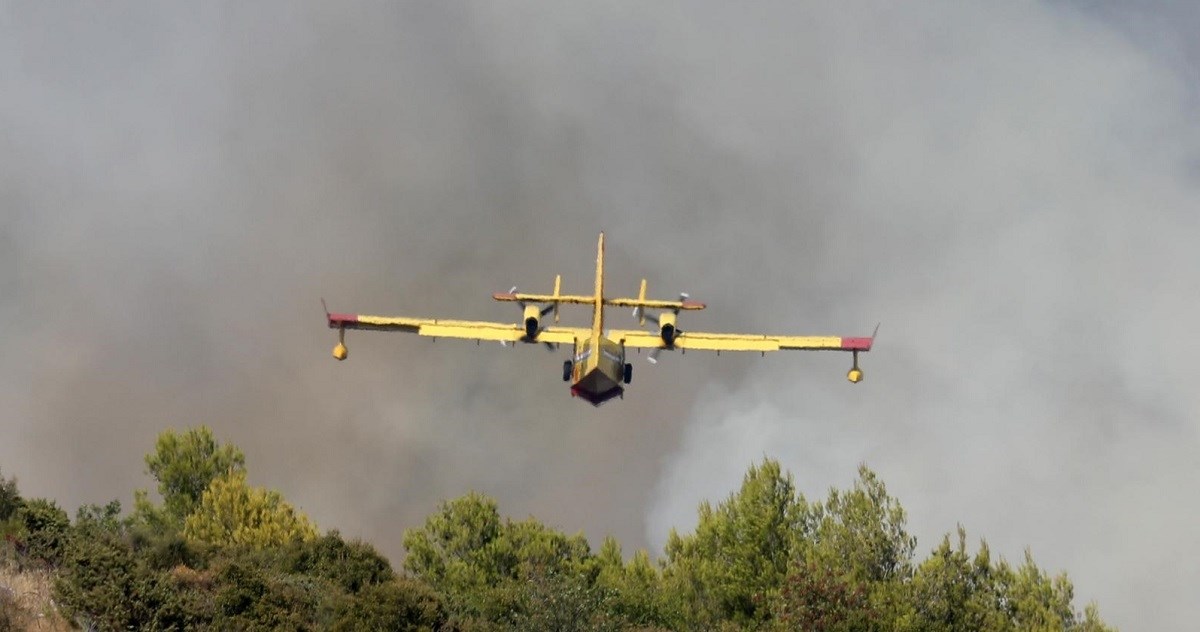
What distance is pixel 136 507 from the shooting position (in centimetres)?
10050

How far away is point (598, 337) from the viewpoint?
220 ft

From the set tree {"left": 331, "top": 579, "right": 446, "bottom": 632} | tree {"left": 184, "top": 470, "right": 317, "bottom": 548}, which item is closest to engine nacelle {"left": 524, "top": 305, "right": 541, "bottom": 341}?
tree {"left": 331, "top": 579, "right": 446, "bottom": 632}

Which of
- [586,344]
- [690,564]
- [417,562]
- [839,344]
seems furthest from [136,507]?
[839,344]

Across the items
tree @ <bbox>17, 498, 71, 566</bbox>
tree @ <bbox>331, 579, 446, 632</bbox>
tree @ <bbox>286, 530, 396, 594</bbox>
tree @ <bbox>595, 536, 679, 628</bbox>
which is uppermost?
tree @ <bbox>595, 536, 679, 628</bbox>

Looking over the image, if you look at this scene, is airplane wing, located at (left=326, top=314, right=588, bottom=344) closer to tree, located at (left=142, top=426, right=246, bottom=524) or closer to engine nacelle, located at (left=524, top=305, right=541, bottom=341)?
engine nacelle, located at (left=524, top=305, right=541, bottom=341)

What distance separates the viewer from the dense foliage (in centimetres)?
5059

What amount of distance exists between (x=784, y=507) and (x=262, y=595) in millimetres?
43315

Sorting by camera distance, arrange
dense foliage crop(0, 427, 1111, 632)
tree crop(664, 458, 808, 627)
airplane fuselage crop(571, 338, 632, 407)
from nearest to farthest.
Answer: dense foliage crop(0, 427, 1111, 632), airplane fuselage crop(571, 338, 632, 407), tree crop(664, 458, 808, 627)

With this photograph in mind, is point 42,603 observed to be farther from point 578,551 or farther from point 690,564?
point 578,551

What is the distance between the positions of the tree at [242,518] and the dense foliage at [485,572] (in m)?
0.14

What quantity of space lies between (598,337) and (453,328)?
1055 cm

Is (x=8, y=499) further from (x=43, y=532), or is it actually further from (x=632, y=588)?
(x=632, y=588)

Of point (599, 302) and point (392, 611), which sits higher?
point (599, 302)

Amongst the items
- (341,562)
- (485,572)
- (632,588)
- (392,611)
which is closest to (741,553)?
(632,588)
